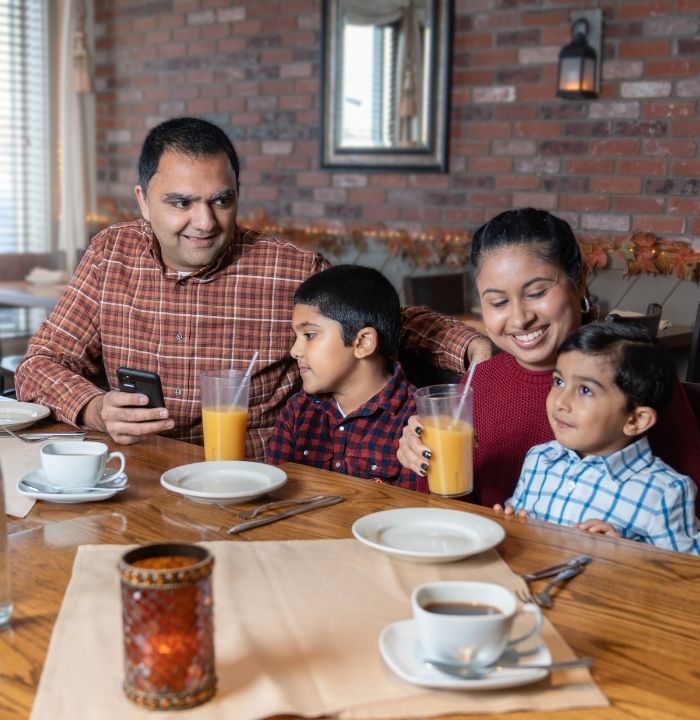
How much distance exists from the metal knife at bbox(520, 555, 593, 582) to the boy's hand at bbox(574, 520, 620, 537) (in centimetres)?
18

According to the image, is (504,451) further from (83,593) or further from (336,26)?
(336,26)

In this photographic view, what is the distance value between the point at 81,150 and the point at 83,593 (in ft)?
17.1

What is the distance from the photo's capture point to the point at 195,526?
1.44 metres

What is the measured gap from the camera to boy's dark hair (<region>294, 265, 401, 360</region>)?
6.95 ft

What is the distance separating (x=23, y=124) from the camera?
595 cm

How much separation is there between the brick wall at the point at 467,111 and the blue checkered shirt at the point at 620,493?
2617 mm

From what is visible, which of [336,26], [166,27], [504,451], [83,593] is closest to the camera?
[83,593]

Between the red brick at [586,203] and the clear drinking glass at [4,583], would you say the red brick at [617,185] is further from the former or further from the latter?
the clear drinking glass at [4,583]

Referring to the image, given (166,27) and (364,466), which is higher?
(166,27)

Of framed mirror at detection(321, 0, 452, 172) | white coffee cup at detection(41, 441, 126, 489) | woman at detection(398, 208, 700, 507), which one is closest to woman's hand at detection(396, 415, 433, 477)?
woman at detection(398, 208, 700, 507)

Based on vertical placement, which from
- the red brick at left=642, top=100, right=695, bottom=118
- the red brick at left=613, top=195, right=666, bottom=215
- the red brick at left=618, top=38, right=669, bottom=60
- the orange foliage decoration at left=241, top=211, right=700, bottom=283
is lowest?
the orange foliage decoration at left=241, top=211, right=700, bottom=283

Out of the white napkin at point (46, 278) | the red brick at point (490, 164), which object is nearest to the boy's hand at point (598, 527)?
the red brick at point (490, 164)

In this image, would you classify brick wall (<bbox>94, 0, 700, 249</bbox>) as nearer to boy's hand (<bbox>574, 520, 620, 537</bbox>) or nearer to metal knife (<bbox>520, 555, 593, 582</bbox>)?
boy's hand (<bbox>574, 520, 620, 537</bbox>)

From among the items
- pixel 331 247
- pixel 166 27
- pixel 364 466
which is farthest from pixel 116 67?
pixel 364 466
